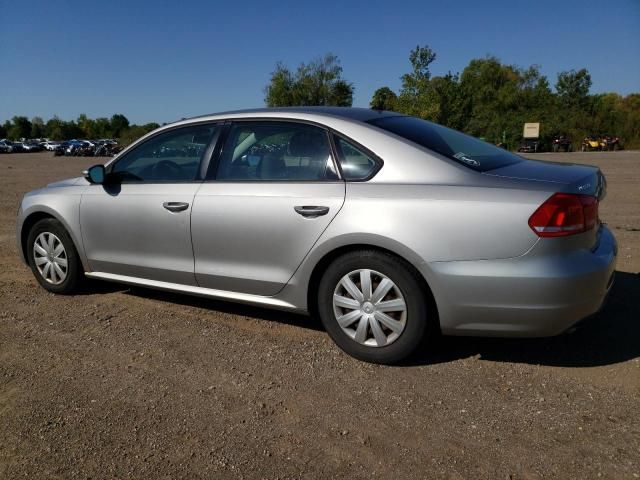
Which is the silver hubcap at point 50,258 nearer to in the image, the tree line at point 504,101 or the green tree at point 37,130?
the tree line at point 504,101

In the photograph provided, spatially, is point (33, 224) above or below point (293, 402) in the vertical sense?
above

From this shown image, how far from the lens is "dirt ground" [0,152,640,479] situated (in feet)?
8.41

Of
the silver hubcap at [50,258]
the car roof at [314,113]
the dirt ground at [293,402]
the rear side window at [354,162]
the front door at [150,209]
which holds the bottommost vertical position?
the dirt ground at [293,402]

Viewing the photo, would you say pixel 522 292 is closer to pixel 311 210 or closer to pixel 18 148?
pixel 311 210

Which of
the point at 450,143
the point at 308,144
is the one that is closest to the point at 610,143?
the point at 450,143

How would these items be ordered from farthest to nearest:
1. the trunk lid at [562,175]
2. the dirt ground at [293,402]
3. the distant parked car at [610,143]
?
1. the distant parked car at [610,143]
2. the trunk lid at [562,175]
3. the dirt ground at [293,402]

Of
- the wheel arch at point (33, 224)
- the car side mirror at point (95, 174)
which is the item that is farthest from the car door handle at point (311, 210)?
the wheel arch at point (33, 224)

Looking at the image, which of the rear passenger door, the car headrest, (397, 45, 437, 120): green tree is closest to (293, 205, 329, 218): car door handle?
the rear passenger door

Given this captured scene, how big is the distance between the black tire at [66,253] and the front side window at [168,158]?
775mm

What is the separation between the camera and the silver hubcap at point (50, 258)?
16.3 ft

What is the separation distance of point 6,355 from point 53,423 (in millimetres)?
1161

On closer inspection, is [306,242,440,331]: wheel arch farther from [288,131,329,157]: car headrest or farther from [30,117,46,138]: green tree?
[30,117,46,138]: green tree

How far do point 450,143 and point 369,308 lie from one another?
125cm

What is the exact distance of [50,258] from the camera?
504 cm
